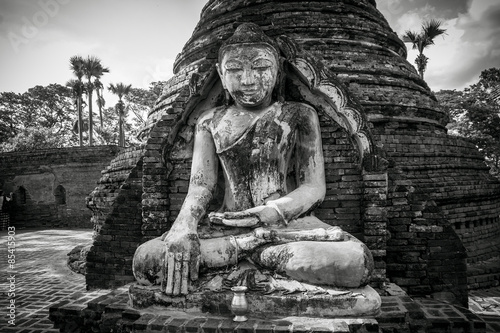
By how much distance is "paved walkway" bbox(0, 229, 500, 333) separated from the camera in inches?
186

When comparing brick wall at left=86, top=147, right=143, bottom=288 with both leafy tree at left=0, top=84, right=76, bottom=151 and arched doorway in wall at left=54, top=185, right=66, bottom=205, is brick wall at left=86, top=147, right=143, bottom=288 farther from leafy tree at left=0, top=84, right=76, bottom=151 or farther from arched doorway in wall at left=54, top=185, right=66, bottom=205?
leafy tree at left=0, top=84, right=76, bottom=151

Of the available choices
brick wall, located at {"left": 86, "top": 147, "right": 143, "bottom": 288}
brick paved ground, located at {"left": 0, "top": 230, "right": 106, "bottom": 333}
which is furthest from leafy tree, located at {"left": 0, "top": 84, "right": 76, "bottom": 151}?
brick wall, located at {"left": 86, "top": 147, "right": 143, "bottom": 288}

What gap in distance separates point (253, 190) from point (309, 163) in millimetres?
565

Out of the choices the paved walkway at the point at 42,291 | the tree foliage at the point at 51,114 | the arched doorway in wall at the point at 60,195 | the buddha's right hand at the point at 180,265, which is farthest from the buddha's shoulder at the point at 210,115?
the tree foliage at the point at 51,114

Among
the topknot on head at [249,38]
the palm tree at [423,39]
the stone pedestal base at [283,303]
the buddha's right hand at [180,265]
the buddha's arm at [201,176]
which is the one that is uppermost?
the palm tree at [423,39]

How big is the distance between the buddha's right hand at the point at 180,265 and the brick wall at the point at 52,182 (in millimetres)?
17887

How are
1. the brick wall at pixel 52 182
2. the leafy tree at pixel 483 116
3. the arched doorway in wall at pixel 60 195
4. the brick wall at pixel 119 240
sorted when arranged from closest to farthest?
the brick wall at pixel 119 240
the leafy tree at pixel 483 116
the brick wall at pixel 52 182
the arched doorway in wall at pixel 60 195

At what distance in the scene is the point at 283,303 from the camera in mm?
2418

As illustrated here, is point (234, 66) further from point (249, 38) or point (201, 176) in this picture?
point (201, 176)

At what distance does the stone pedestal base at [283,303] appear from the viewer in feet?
7.73

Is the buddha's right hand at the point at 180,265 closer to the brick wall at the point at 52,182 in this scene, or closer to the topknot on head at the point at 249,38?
the topknot on head at the point at 249,38

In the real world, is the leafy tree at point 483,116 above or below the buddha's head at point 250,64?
above

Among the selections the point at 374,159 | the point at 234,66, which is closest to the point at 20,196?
the point at 234,66

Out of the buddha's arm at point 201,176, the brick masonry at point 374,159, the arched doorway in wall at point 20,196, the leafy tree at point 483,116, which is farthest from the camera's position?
Answer: the arched doorway in wall at point 20,196
